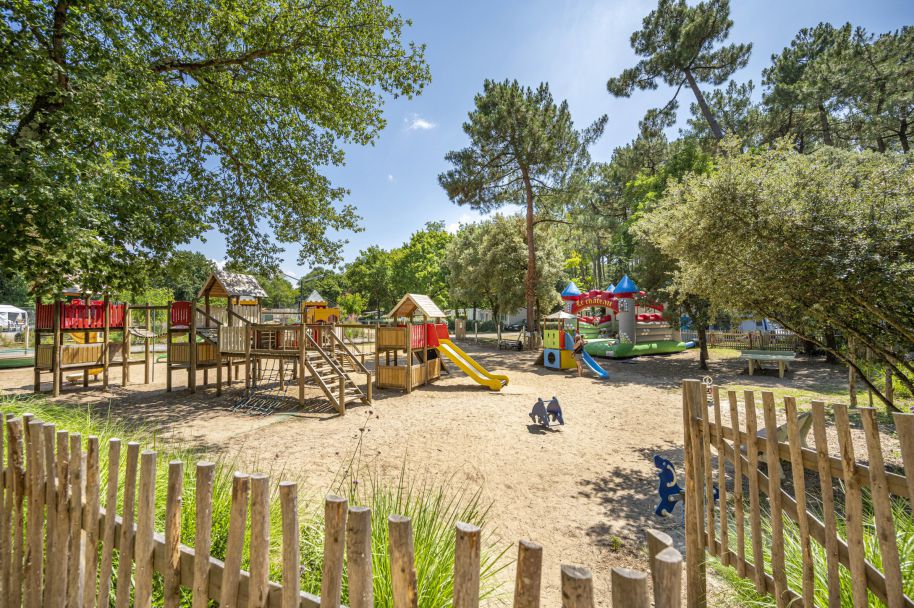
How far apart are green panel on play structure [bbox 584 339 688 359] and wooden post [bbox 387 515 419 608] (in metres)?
21.6

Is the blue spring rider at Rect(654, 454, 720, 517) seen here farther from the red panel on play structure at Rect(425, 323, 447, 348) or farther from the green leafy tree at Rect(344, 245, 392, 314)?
the green leafy tree at Rect(344, 245, 392, 314)

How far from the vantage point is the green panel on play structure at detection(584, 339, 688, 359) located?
840 inches

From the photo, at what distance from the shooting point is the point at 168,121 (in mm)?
8242

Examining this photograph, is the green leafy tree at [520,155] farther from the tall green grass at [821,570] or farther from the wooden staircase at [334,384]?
the tall green grass at [821,570]

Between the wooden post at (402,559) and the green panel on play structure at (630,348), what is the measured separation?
21.6 metres

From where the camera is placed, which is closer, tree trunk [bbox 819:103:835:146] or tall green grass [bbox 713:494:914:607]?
tall green grass [bbox 713:494:914:607]

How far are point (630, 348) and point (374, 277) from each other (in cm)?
→ 3237

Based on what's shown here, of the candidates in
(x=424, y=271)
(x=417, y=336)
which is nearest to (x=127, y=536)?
(x=417, y=336)

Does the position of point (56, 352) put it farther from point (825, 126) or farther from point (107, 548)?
point (825, 126)

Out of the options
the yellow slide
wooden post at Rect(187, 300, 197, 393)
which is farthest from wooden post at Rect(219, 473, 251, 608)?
wooden post at Rect(187, 300, 197, 393)

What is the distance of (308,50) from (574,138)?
16344 millimetres

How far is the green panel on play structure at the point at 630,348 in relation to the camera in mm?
21328

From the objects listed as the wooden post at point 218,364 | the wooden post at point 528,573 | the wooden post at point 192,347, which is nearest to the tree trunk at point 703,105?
the wooden post at point 218,364

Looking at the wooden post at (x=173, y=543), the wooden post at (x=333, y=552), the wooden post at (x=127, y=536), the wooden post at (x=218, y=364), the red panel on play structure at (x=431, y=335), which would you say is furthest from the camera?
the red panel on play structure at (x=431, y=335)
